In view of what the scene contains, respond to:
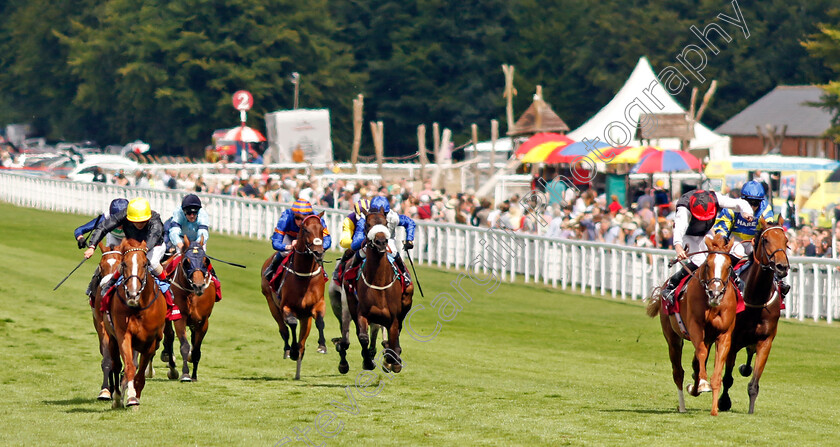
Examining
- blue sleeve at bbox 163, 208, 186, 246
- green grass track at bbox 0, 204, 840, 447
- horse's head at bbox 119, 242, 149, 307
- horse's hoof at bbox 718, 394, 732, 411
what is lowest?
green grass track at bbox 0, 204, 840, 447

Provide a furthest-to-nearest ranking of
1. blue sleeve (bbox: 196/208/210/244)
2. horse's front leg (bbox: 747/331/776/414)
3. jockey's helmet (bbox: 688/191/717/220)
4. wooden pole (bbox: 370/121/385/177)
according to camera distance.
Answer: wooden pole (bbox: 370/121/385/177)
blue sleeve (bbox: 196/208/210/244)
jockey's helmet (bbox: 688/191/717/220)
horse's front leg (bbox: 747/331/776/414)

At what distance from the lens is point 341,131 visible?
75812mm

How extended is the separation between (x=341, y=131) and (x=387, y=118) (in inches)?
106

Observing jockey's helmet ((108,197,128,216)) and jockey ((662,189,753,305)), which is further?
jockey's helmet ((108,197,128,216))

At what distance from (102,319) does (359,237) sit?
3459mm

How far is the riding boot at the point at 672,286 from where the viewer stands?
44.0 ft

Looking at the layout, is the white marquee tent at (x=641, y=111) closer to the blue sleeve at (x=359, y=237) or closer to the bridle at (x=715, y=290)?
the blue sleeve at (x=359, y=237)

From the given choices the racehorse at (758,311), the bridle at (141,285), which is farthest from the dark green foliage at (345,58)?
the bridle at (141,285)

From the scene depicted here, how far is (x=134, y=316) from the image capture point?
42.2ft

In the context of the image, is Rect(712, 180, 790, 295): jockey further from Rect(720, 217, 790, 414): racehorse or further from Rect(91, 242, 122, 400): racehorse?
Rect(91, 242, 122, 400): racehorse

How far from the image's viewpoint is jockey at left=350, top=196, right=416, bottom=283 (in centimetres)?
1514

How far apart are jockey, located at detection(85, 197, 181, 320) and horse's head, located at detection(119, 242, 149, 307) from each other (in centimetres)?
60

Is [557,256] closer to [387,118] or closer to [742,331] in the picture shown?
[742,331]

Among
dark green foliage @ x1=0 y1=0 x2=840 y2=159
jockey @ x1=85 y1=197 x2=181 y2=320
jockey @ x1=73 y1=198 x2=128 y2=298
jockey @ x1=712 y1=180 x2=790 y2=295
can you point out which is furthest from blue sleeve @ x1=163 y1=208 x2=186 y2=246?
dark green foliage @ x1=0 y1=0 x2=840 y2=159
